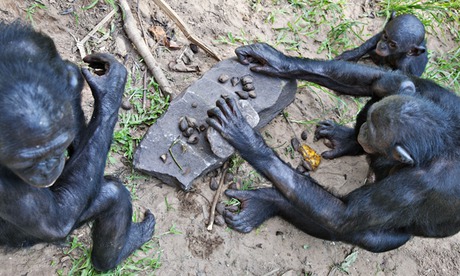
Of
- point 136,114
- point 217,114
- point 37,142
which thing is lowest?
point 136,114

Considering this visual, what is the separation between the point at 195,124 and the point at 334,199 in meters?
1.74

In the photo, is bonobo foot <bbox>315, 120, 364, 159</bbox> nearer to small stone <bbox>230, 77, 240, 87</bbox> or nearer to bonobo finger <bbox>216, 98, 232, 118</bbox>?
small stone <bbox>230, 77, 240, 87</bbox>

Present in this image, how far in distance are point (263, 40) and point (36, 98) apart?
455cm

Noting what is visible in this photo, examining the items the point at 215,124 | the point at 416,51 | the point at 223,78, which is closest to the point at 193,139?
the point at 215,124

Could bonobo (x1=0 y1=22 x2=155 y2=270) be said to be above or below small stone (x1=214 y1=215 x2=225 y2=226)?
above

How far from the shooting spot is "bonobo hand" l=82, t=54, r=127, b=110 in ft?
14.9

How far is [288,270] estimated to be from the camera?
5.86m

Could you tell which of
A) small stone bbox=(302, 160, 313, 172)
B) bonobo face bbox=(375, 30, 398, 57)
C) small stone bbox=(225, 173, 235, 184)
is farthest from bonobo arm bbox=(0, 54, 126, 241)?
bonobo face bbox=(375, 30, 398, 57)

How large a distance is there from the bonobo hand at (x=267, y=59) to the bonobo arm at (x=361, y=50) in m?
1.60

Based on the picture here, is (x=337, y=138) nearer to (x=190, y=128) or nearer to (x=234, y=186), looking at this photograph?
(x=234, y=186)

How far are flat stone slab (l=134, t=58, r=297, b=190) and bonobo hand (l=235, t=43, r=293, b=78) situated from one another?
4.1 inches

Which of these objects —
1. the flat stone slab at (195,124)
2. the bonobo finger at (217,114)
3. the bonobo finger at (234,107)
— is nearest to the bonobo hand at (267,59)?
the flat stone slab at (195,124)

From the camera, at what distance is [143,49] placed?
6.39 metres

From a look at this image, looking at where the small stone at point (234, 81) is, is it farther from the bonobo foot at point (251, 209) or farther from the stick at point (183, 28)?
the bonobo foot at point (251, 209)
